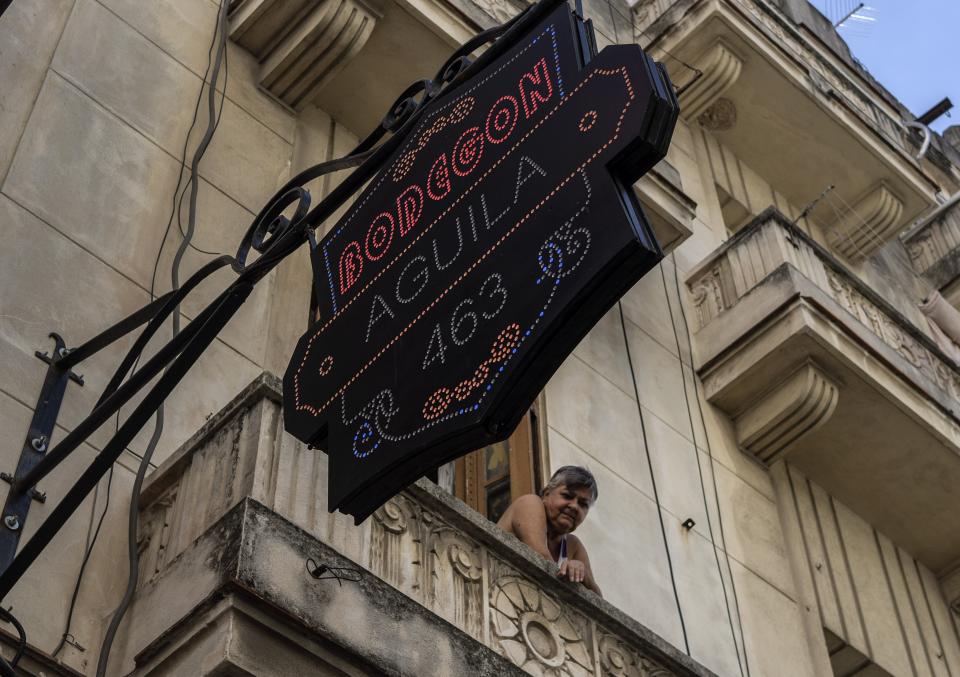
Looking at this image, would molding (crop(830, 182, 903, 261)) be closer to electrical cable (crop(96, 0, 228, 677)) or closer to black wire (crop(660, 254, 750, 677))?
black wire (crop(660, 254, 750, 677))

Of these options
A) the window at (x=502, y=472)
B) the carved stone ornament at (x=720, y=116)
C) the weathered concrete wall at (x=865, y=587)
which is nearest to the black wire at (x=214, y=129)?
the window at (x=502, y=472)

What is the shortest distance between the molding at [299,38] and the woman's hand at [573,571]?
4756mm

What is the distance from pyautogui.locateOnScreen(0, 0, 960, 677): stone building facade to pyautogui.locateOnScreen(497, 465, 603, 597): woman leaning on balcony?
41 centimetres

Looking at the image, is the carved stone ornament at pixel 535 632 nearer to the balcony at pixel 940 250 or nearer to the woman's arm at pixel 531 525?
the woman's arm at pixel 531 525

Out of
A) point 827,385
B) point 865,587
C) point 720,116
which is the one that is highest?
point 720,116

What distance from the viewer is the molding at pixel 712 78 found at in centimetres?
1677

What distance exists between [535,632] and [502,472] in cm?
322

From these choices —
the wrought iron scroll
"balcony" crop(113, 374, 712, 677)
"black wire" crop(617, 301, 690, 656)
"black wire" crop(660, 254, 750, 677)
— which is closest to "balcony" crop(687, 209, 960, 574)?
"black wire" crop(660, 254, 750, 677)

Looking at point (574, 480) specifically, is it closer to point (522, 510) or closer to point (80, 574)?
point (522, 510)

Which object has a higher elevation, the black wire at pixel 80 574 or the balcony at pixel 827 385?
the balcony at pixel 827 385

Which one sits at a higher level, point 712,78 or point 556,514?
point 712,78

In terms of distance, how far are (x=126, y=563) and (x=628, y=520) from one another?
4.70 m

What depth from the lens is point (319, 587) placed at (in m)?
6.82

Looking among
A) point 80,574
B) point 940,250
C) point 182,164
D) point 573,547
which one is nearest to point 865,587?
point 573,547
